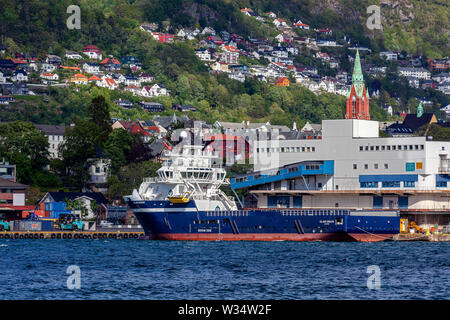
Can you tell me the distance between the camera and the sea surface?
40406mm

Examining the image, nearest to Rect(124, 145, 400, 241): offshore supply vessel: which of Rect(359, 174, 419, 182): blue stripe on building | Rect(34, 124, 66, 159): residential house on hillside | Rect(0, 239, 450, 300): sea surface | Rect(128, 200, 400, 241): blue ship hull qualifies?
Rect(128, 200, 400, 241): blue ship hull

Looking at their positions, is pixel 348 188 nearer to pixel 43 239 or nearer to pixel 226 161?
pixel 43 239

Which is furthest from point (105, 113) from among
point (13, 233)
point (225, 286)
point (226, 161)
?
point (225, 286)

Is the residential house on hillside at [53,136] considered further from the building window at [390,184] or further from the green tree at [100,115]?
the building window at [390,184]

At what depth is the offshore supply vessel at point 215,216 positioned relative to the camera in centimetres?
7344

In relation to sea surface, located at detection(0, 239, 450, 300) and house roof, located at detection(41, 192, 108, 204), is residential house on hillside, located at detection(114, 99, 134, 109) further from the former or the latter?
sea surface, located at detection(0, 239, 450, 300)

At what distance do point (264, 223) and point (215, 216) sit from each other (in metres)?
3.83

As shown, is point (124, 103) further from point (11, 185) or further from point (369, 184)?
point (369, 184)

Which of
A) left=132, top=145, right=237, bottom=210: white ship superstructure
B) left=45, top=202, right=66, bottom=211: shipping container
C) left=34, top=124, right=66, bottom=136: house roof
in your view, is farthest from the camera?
left=34, top=124, right=66, bottom=136: house roof

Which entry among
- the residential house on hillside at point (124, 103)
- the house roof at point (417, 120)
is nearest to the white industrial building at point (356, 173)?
the house roof at point (417, 120)

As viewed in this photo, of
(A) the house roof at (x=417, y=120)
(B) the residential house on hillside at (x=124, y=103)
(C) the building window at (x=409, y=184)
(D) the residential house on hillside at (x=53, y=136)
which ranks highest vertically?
(B) the residential house on hillside at (x=124, y=103)

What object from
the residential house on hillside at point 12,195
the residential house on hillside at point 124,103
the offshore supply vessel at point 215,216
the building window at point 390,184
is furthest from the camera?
the residential house on hillside at point 124,103

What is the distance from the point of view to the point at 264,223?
74.9m

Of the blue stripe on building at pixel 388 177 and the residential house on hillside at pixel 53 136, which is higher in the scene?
the residential house on hillside at pixel 53 136
